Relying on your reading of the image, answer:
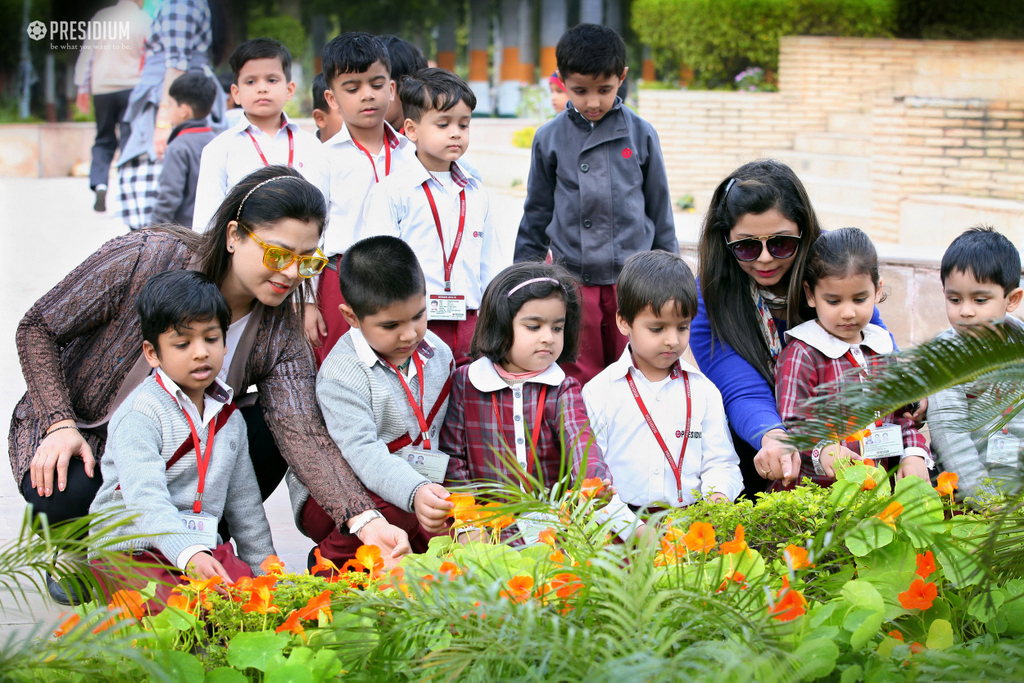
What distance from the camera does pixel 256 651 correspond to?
1.75m

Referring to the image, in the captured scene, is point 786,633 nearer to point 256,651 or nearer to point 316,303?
point 256,651

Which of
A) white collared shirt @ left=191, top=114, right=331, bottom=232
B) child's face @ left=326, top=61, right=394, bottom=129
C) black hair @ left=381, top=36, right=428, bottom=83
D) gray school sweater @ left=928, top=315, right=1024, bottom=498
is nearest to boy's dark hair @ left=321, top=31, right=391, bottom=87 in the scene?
child's face @ left=326, top=61, right=394, bottom=129

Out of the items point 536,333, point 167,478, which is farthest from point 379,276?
point 167,478

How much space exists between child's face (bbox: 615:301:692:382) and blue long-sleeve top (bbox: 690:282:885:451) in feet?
0.86

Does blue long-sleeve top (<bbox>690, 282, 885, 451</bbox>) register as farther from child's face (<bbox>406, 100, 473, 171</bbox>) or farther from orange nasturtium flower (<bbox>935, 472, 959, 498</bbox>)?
child's face (<bbox>406, 100, 473, 171</bbox>)

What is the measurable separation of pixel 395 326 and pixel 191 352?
0.58m

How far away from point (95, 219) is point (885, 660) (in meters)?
10.5

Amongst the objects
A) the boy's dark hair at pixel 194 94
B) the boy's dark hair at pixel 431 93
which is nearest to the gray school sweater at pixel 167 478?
the boy's dark hair at pixel 431 93

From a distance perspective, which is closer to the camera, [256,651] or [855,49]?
[256,651]

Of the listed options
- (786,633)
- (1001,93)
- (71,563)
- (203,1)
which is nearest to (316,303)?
(71,563)

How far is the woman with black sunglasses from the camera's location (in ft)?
9.74

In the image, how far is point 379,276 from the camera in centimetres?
269

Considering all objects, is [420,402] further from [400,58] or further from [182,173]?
[182,173]

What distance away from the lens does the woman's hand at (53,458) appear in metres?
2.59
